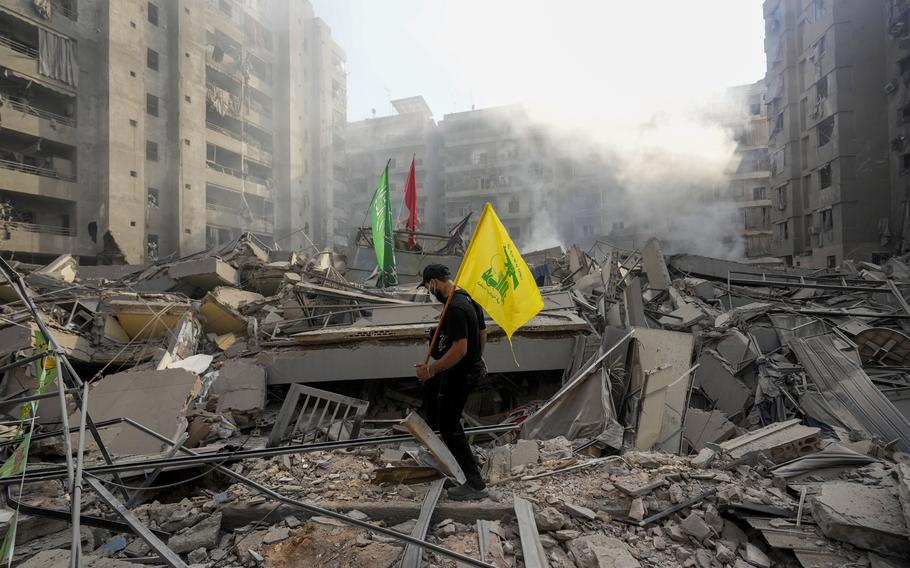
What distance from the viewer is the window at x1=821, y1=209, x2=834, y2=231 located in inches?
990

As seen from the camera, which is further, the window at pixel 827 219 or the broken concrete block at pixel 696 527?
the window at pixel 827 219

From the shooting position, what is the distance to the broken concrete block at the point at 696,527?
2.96 meters

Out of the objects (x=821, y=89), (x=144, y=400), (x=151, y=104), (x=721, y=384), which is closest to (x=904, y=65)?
(x=821, y=89)

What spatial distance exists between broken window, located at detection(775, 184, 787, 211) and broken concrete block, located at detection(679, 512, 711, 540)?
33.1 metres

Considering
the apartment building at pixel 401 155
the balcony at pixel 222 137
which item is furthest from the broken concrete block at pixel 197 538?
the apartment building at pixel 401 155

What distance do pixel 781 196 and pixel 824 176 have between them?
11.8 ft

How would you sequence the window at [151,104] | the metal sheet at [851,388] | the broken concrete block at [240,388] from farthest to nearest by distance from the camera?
the window at [151,104], the broken concrete block at [240,388], the metal sheet at [851,388]

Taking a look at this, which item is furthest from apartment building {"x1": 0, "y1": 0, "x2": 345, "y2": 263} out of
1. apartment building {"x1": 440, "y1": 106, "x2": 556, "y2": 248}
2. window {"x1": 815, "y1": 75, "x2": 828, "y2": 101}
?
window {"x1": 815, "y1": 75, "x2": 828, "y2": 101}

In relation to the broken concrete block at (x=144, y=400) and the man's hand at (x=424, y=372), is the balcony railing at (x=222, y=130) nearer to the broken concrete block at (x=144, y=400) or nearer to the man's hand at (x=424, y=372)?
the broken concrete block at (x=144, y=400)

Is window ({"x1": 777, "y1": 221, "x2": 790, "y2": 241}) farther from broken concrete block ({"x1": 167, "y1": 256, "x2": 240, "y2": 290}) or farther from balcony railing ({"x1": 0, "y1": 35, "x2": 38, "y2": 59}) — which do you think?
balcony railing ({"x1": 0, "y1": 35, "x2": 38, "y2": 59})

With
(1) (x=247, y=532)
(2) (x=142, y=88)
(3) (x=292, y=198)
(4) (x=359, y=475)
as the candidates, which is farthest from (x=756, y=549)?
(3) (x=292, y=198)

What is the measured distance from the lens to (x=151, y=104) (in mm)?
27250

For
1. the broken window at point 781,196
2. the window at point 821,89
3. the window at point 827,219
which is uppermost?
the window at point 821,89

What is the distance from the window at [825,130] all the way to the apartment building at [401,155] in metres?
33.4
